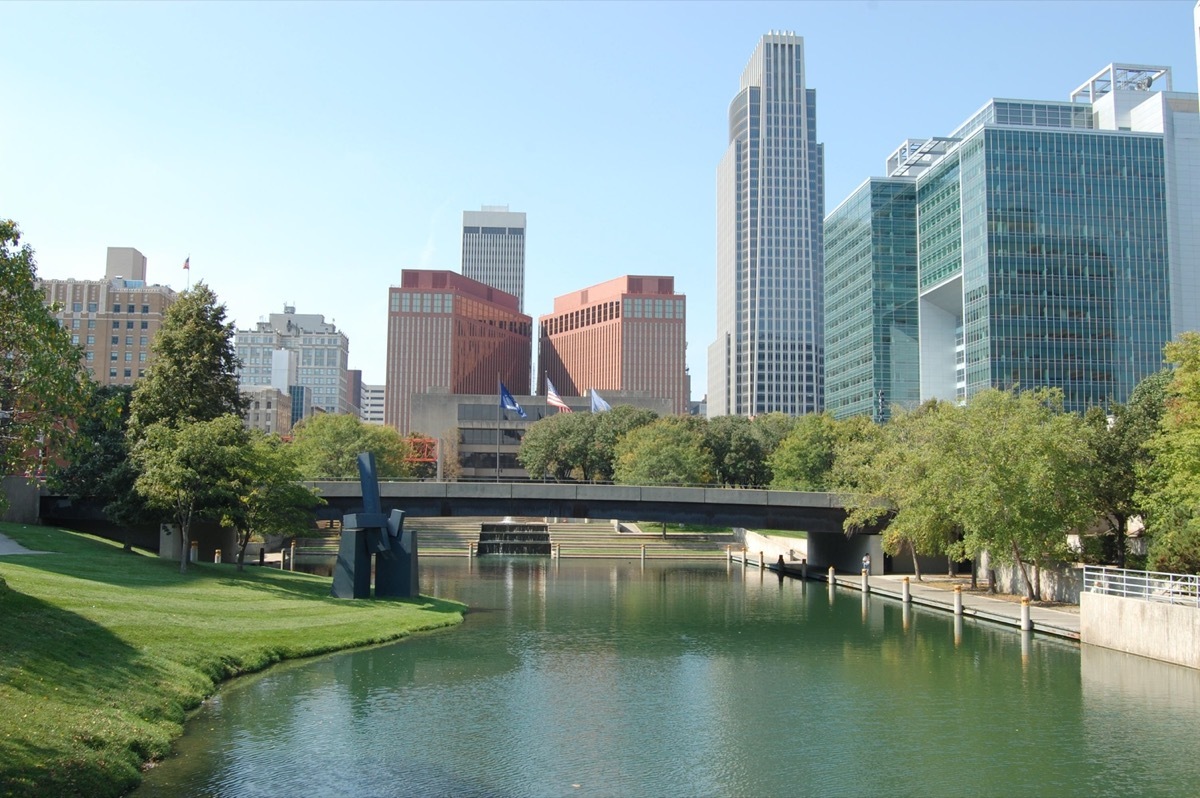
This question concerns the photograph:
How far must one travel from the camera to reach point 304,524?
191ft

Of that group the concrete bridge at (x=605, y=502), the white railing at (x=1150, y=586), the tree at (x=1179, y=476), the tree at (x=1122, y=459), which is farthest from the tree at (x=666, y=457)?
the white railing at (x=1150, y=586)

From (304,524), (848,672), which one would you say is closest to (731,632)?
(848,672)

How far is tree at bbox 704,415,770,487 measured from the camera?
111688mm

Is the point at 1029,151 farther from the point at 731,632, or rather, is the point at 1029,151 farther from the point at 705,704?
the point at 705,704

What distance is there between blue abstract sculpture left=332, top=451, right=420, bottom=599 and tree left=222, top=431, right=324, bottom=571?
20.8 ft

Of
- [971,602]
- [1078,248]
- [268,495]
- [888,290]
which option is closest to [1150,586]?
[971,602]

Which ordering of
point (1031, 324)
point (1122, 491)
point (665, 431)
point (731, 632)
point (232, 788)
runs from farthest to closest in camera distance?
point (1031, 324) → point (665, 431) → point (1122, 491) → point (731, 632) → point (232, 788)

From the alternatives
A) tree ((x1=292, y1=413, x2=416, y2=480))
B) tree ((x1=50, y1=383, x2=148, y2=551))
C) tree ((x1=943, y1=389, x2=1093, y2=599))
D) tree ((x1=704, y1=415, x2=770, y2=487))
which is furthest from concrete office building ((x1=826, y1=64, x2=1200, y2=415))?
tree ((x1=50, y1=383, x2=148, y2=551))

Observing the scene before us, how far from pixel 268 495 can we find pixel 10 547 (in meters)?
12.3

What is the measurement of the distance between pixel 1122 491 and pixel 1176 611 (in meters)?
14.3

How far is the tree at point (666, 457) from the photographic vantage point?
100000mm

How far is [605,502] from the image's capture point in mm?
68562

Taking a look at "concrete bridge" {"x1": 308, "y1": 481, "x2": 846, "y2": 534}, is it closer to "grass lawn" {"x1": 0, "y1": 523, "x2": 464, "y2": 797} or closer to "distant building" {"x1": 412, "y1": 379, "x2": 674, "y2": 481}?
"grass lawn" {"x1": 0, "y1": 523, "x2": 464, "y2": 797}

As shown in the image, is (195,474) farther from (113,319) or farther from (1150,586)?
(113,319)
